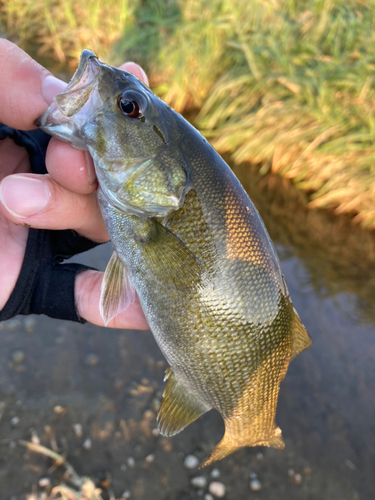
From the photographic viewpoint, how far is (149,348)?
336cm

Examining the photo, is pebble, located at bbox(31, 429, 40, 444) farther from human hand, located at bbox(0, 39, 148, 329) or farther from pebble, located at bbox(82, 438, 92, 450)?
human hand, located at bbox(0, 39, 148, 329)

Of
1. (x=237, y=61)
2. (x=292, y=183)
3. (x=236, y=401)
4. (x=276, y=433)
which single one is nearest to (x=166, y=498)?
(x=276, y=433)

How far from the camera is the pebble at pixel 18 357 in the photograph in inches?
114

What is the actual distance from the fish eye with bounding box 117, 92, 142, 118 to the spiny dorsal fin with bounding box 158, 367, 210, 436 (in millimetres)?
1213

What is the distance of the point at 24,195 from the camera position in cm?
141

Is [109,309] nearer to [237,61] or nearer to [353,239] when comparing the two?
[353,239]

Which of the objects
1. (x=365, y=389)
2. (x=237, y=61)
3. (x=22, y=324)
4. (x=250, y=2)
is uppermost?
(x=250, y=2)

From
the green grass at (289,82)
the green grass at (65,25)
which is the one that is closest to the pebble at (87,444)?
the green grass at (289,82)

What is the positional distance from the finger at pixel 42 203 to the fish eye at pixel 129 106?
0.42 metres

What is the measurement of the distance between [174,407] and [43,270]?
40.0 inches

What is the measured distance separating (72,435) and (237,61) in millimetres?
5883

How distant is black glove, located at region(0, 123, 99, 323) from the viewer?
6.01ft

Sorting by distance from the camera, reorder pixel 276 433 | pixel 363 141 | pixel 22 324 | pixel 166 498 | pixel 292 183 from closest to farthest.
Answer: pixel 276 433, pixel 166 498, pixel 22 324, pixel 363 141, pixel 292 183

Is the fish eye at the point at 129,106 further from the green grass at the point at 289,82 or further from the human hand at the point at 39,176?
the green grass at the point at 289,82
